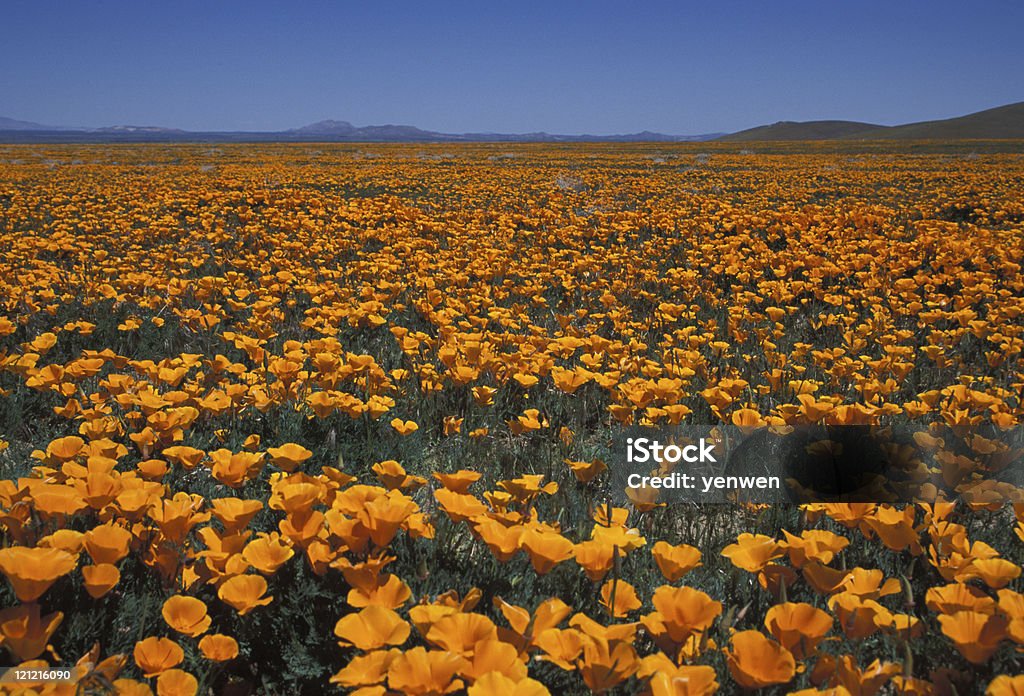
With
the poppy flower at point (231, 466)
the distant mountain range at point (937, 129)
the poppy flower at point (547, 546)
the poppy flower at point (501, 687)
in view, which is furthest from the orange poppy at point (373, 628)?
the distant mountain range at point (937, 129)

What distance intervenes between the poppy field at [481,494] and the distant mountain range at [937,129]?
90.8m

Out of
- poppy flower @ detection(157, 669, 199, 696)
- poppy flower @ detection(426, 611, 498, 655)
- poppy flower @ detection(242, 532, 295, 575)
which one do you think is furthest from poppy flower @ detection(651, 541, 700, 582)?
poppy flower @ detection(157, 669, 199, 696)

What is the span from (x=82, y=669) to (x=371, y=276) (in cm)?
547

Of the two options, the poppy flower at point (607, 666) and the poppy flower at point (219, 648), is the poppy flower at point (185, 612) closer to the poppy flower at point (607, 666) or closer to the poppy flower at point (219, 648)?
the poppy flower at point (219, 648)

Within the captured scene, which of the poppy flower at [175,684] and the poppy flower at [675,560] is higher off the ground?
the poppy flower at [675,560]

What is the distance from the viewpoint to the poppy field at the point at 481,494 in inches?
54.4

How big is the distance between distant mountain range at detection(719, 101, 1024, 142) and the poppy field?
298 ft

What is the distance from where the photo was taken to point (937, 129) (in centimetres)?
9438

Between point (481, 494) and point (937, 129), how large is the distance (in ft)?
377

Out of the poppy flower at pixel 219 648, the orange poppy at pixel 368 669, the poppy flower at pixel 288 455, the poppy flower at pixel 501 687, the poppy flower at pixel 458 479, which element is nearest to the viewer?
the poppy flower at pixel 501 687

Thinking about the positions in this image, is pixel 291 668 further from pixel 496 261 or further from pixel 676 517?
A: pixel 496 261

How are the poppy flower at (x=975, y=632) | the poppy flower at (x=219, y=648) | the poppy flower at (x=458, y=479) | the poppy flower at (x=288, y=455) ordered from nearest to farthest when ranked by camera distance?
the poppy flower at (x=975, y=632), the poppy flower at (x=219, y=648), the poppy flower at (x=458, y=479), the poppy flower at (x=288, y=455)

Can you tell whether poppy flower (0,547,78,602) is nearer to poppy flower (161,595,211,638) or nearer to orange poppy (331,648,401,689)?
poppy flower (161,595,211,638)

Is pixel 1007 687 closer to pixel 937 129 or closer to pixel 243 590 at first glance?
A: pixel 243 590
